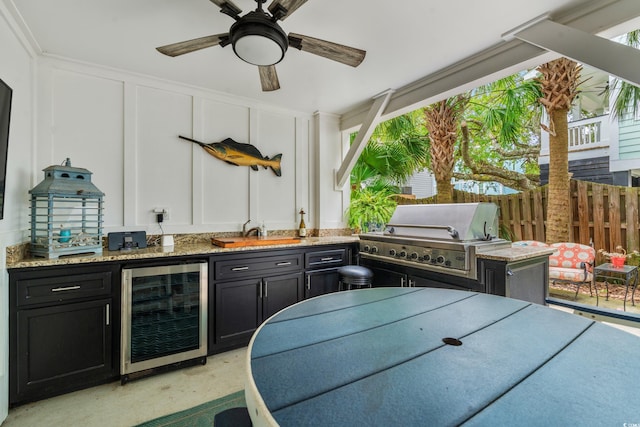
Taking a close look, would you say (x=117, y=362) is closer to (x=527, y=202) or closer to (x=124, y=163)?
(x=124, y=163)

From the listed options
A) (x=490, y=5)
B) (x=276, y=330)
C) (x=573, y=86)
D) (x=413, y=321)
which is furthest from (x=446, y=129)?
(x=276, y=330)

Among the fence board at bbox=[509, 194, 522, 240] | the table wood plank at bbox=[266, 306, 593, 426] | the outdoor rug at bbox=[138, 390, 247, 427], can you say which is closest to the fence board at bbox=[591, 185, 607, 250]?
the fence board at bbox=[509, 194, 522, 240]

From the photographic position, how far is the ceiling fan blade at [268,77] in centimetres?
220

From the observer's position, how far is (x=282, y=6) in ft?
5.31

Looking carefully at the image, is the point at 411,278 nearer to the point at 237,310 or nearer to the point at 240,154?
the point at 237,310

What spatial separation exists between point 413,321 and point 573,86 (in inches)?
162

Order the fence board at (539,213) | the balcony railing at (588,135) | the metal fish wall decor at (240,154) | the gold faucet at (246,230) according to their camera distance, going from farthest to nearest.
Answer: the balcony railing at (588,135)
the fence board at (539,213)
the gold faucet at (246,230)
the metal fish wall decor at (240,154)

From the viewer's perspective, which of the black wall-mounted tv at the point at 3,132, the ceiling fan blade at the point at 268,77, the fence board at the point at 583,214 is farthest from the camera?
the fence board at the point at 583,214

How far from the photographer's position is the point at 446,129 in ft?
14.9

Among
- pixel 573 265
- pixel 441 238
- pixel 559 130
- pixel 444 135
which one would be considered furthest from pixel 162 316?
pixel 559 130

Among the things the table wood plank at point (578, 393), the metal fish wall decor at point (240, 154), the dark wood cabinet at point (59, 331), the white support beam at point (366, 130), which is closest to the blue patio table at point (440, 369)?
the table wood plank at point (578, 393)

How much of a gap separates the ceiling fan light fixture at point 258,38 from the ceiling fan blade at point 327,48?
10 cm

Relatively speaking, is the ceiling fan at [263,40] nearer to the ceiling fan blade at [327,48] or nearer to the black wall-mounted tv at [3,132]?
the ceiling fan blade at [327,48]

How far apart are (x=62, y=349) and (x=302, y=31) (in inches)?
114
